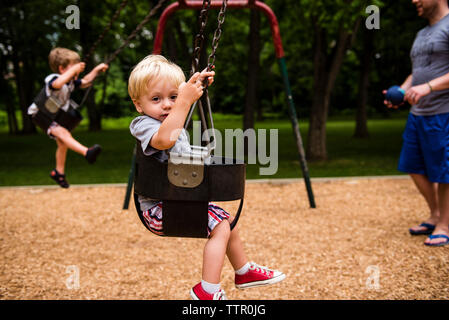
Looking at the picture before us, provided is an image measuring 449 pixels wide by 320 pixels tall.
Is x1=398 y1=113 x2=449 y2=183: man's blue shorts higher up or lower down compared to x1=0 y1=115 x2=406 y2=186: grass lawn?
higher up

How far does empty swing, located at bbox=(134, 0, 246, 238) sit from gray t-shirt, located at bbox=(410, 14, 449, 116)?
92.8 inches

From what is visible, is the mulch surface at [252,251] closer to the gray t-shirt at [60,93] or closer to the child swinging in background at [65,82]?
the child swinging in background at [65,82]

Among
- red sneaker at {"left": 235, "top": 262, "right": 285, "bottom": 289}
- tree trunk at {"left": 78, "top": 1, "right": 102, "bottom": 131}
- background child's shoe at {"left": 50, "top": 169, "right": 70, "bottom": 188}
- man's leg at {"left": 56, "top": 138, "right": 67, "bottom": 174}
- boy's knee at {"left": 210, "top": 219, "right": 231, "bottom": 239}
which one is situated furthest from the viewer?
tree trunk at {"left": 78, "top": 1, "right": 102, "bottom": 131}

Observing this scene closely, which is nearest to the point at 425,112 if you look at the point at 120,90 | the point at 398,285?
Answer: the point at 398,285

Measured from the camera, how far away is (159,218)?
1847mm

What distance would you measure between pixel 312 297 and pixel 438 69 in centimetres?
206

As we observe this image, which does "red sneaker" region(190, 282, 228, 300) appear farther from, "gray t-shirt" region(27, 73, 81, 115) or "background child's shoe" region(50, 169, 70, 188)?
"background child's shoe" region(50, 169, 70, 188)

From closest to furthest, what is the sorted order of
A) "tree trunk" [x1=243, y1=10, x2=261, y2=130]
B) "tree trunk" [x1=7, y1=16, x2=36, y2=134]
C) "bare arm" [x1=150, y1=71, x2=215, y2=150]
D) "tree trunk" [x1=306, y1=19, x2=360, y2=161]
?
"bare arm" [x1=150, y1=71, x2=215, y2=150] → "tree trunk" [x1=306, y1=19, x2=360, y2=161] → "tree trunk" [x1=243, y1=10, x2=261, y2=130] → "tree trunk" [x1=7, y1=16, x2=36, y2=134]

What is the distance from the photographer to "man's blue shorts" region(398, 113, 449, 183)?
345 cm

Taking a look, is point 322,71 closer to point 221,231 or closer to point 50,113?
point 50,113

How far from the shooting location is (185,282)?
120 inches

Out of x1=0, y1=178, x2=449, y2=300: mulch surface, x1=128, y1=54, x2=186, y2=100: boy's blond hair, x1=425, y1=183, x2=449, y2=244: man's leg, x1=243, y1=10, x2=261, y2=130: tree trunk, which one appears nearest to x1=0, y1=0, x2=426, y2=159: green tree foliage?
x1=128, y1=54, x2=186, y2=100: boy's blond hair

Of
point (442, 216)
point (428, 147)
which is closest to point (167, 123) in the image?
point (428, 147)

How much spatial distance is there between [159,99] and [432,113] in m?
2.58
